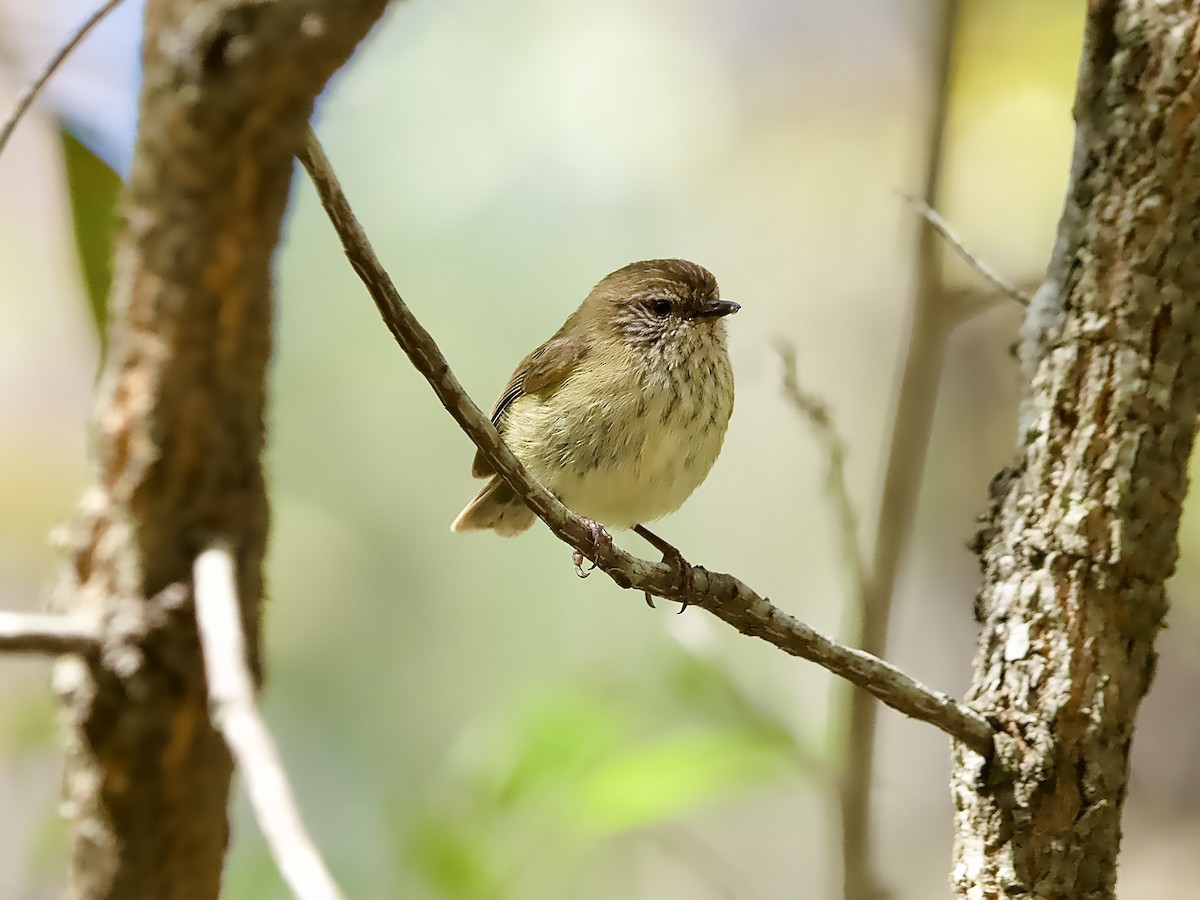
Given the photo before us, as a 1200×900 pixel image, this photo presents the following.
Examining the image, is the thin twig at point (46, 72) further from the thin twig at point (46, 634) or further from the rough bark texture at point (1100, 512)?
the rough bark texture at point (1100, 512)

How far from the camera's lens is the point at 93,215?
166 centimetres

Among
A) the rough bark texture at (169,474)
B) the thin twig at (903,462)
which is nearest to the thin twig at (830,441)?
the thin twig at (903,462)

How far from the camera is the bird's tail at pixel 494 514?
8.29 feet

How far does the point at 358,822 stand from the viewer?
4168 millimetres

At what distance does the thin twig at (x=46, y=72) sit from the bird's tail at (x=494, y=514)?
4.64 feet

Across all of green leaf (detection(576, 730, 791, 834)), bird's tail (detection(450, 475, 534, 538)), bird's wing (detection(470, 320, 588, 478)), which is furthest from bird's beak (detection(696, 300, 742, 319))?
green leaf (detection(576, 730, 791, 834))

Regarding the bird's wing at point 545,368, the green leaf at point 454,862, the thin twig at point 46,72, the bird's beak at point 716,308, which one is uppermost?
the bird's beak at point 716,308

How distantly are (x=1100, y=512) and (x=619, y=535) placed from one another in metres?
1.65

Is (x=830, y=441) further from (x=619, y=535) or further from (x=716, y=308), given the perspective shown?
(x=619, y=535)

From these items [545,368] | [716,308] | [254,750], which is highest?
[716,308]

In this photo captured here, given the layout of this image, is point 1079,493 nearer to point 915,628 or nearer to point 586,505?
point 586,505

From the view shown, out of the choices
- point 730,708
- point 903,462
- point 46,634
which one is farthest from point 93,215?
point 730,708

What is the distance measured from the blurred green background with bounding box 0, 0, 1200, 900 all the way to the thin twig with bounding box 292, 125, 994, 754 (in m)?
0.98

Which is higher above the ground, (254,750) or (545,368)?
(545,368)
